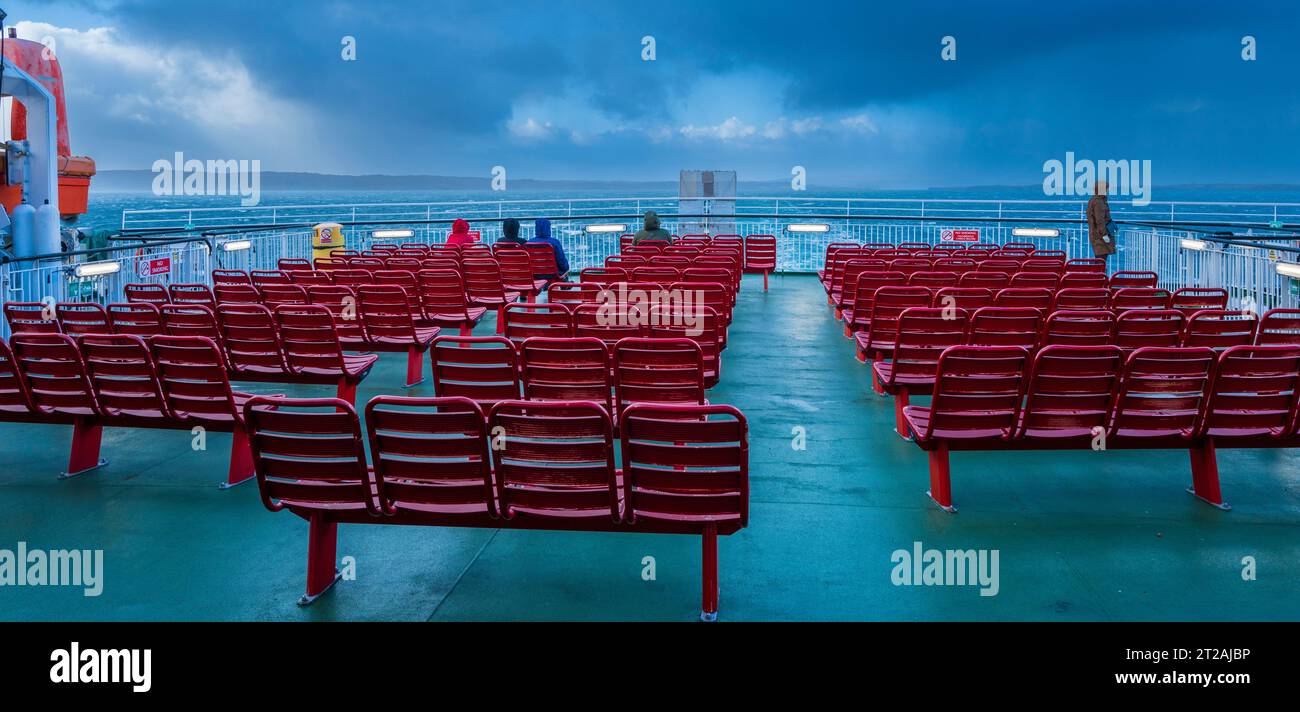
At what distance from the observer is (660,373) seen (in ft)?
16.4

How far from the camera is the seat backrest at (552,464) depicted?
11.5 ft

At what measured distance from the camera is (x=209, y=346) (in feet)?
16.1

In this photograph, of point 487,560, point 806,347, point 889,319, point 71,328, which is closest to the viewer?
point 487,560

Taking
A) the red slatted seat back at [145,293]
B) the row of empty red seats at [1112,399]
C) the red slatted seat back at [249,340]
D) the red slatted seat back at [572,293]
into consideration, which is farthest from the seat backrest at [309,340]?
the row of empty red seats at [1112,399]

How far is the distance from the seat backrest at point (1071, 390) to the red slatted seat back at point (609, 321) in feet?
8.74

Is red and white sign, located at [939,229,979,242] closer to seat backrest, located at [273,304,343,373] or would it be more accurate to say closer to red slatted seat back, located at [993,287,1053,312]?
red slatted seat back, located at [993,287,1053,312]

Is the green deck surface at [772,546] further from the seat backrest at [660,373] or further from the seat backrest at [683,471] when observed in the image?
the seat backrest at [660,373]

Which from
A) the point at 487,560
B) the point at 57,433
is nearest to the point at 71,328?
the point at 57,433

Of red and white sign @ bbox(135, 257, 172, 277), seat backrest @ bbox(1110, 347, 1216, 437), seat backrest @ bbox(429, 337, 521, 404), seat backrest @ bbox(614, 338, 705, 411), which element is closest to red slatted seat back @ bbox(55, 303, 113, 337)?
seat backrest @ bbox(429, 337, 521, 404)

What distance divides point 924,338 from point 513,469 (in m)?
3.48

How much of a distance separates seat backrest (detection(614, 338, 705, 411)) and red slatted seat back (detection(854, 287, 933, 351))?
2540 mm

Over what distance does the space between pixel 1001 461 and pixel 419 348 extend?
446 cm

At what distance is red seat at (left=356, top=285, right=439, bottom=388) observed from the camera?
7553 millimetres

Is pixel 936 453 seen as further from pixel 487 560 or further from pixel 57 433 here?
pixel 57 433
